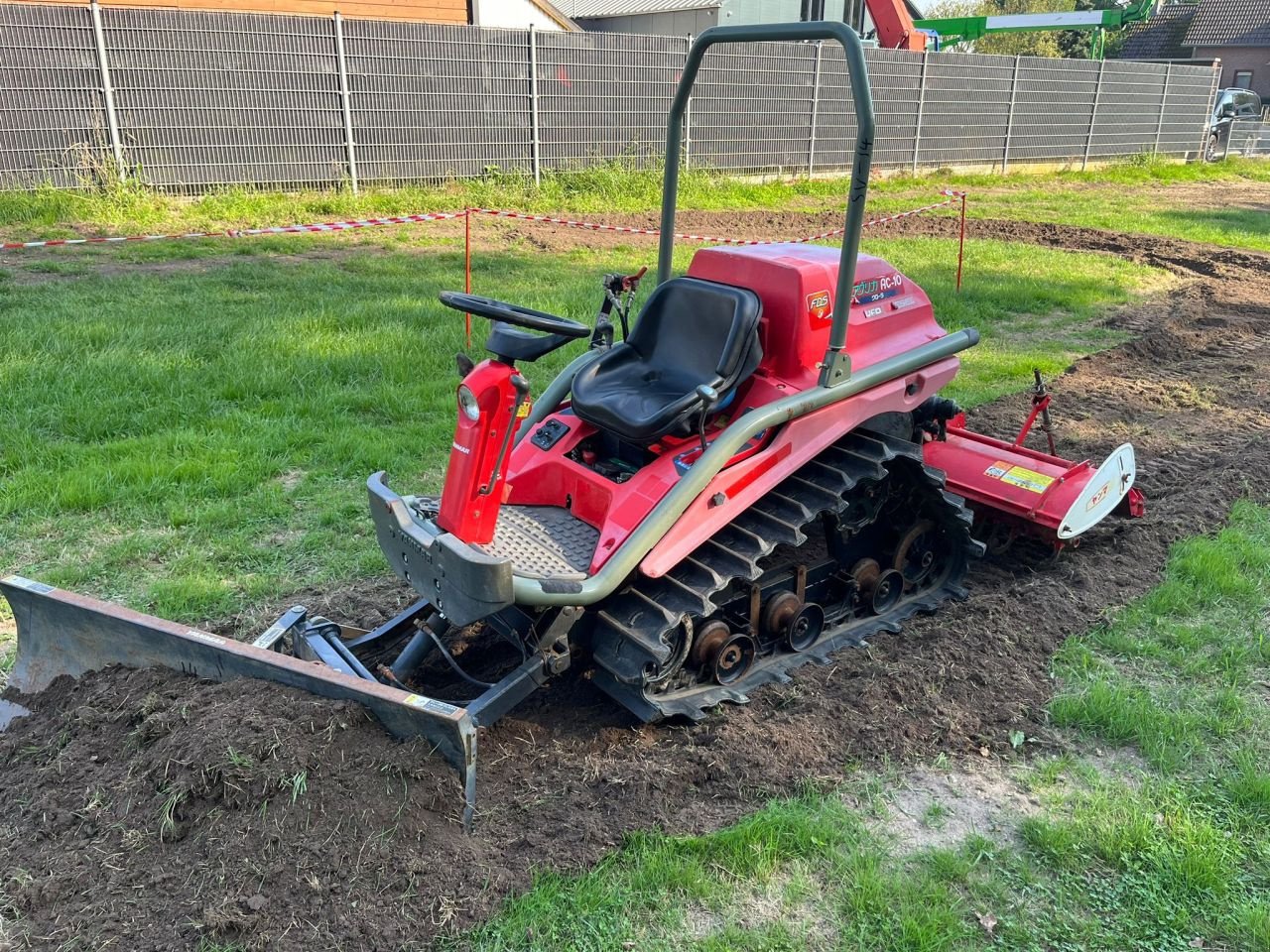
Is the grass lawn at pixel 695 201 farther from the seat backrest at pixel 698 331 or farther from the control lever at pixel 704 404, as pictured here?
the control lever at pixel 704 404

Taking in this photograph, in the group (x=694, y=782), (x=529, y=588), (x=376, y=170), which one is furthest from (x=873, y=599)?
(x=376, y=170)

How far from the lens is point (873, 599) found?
4348 mm

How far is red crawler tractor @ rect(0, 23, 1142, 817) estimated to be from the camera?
3.30 meters

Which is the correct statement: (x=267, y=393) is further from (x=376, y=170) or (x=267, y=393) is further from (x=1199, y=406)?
(x=376, y=170)

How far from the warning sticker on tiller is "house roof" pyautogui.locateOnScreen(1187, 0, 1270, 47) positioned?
168 feet

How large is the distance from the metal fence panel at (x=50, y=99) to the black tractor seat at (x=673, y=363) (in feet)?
31.5

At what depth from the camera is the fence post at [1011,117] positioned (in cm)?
1972

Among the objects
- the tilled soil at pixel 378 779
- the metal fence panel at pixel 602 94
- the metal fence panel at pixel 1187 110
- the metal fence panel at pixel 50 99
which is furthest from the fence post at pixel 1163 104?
the tilled soil at pixel 378 779

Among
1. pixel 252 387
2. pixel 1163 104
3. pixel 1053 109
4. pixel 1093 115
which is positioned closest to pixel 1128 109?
pixel 1093 115

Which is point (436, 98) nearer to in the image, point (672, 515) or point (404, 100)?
point (404, 100)

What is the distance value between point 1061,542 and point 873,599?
1179 millimetres

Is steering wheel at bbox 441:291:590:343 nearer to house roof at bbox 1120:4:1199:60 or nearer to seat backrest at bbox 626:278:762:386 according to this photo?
seat backrest at bbox 626:278:762:386

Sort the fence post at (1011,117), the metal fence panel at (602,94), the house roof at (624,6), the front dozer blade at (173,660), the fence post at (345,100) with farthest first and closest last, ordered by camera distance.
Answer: the house roof at (624,6) < the fence post at (1011,117) < the metal fence panel at (602,94) < the fence post at (345,100) < the front dozer blade at (173,660)

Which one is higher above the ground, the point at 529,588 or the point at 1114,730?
the point at 529,588
